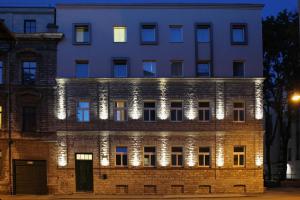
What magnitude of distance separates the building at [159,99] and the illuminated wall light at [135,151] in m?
0.08

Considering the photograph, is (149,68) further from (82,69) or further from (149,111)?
(82,69)

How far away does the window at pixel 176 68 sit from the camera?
152 ft

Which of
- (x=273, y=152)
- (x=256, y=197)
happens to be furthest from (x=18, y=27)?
(x=273, y=152)

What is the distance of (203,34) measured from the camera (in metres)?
47.0

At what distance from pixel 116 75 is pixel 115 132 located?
449 centimetres

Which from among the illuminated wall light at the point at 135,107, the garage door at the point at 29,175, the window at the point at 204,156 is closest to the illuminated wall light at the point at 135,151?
the illuminated wall light at the point at 135,107

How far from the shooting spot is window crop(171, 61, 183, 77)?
46434 millimetres

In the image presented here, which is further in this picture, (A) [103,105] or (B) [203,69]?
(B) [203,69]

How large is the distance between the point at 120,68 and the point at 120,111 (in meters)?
3.43

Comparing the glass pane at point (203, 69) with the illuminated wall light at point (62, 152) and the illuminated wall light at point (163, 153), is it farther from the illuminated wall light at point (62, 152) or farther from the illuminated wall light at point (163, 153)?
the illuminated wall light at point (62, 152)

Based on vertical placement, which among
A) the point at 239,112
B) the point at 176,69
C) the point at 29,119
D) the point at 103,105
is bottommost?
the point at 29,119

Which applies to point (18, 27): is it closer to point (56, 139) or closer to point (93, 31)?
point (93, 31)

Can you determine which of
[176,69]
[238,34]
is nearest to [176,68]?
[176,69]

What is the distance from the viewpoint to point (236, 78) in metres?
45.9
